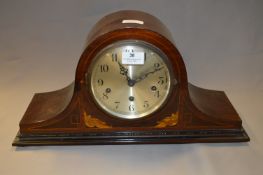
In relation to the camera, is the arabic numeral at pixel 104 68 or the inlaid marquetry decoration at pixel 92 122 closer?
the arabic numeral at pixel 104 68

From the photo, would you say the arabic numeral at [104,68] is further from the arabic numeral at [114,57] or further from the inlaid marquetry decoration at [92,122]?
the inlaid marquetry decoration at [92,122]

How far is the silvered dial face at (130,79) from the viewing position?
1.78 metres

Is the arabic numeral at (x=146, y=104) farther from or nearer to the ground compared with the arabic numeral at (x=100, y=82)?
nearer to the ground

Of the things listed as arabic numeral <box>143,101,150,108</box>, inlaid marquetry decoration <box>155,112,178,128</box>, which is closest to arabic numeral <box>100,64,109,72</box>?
arabic numeral <box>143,101,150,108</box>

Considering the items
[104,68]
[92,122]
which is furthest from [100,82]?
[92,122]

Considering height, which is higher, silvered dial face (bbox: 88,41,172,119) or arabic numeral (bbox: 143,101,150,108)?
silvered dial face (bbox: 88,41,172,119)

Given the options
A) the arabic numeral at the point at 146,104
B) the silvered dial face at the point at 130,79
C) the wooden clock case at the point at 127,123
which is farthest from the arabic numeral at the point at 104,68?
the arabic numeral at the point at 146,104

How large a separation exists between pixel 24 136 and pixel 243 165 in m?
0.99

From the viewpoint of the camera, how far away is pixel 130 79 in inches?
72.7

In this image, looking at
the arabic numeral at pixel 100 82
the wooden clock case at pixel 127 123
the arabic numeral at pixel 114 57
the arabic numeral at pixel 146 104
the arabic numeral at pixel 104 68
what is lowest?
the wooden clock case at pixel 127 123

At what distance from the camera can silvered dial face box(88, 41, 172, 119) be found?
1.78 metres

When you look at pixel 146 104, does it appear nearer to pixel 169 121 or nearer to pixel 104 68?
pixel 169 121

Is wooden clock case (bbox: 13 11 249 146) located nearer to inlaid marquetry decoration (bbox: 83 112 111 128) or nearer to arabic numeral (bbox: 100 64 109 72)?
inlaid marquetry decoration (bbox: 83 112 111 128)

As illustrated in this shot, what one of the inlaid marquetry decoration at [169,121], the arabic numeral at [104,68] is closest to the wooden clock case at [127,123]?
the inlaid marquetry decoration at [169,121]
